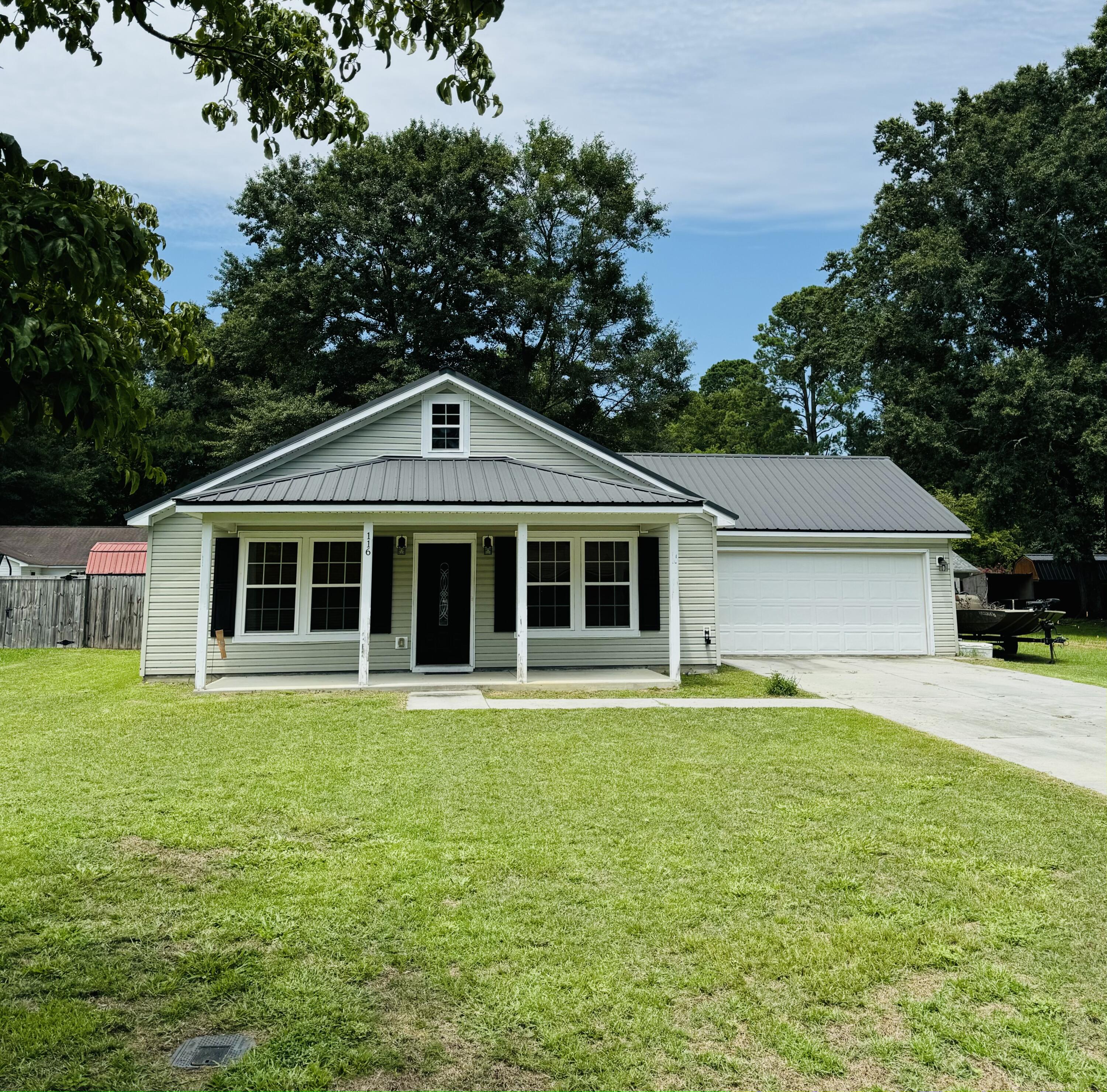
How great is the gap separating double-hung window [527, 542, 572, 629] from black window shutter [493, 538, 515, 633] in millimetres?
564

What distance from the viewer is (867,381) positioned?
33.8m

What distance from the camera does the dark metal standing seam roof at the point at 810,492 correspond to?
17.1 m

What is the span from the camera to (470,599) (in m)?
13.7

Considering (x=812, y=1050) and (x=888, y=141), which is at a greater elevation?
(x=888, y=141)

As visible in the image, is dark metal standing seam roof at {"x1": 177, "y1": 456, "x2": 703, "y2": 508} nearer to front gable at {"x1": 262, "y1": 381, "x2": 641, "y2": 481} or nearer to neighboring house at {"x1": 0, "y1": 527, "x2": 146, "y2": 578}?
front gable at {"x1": 262, "y1": 381, "x2": 641, "y2": 481}

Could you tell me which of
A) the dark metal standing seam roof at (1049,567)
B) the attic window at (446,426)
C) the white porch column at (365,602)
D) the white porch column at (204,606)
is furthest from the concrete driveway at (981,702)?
the dark metal standing seam roof at (1049,567)

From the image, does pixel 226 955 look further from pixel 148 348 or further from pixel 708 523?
pixel 708 523

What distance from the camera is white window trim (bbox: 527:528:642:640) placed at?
13.8 meters

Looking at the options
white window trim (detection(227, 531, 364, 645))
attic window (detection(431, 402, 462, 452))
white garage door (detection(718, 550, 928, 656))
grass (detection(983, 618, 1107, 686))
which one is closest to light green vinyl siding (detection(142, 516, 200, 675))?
white window trim (detection(227, 531, 364, 645))

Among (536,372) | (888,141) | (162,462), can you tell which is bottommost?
(162,462)

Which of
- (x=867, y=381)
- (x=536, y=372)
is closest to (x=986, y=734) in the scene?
(x=536, y=372)

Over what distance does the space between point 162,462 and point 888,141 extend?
33.3 m

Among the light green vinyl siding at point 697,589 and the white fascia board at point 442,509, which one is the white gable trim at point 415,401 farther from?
the white fascia board at point 442,509

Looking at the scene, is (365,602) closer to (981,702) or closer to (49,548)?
(981,702)
